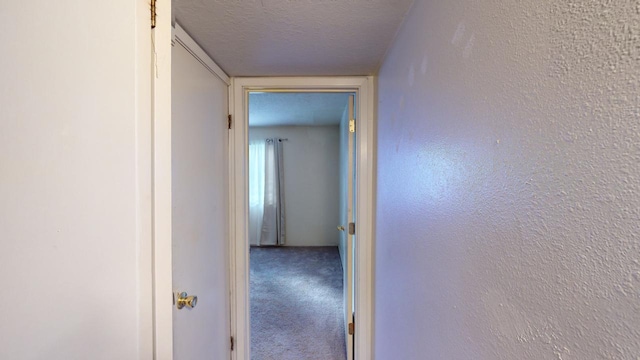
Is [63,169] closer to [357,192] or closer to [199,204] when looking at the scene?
[199,204]

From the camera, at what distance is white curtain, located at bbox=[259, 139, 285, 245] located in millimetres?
4535

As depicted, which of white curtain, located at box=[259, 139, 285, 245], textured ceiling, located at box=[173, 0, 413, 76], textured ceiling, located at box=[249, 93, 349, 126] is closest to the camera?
textured ceiling, located at box=[173, 0, 413, 76]

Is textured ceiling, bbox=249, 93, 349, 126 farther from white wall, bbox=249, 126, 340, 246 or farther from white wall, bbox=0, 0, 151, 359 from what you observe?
white wall, bbox=0, 0, 151, 359

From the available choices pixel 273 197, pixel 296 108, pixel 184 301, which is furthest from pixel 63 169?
pixel 273 197

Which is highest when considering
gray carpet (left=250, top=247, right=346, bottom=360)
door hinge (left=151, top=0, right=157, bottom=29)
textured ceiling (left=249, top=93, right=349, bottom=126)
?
textured ceiling (left=249, top=93, right=349, bottom=126)

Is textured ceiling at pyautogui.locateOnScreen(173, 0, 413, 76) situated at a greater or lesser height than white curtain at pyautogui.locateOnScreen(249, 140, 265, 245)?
greater

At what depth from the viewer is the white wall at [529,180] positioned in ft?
0.90

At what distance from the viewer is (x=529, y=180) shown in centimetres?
39

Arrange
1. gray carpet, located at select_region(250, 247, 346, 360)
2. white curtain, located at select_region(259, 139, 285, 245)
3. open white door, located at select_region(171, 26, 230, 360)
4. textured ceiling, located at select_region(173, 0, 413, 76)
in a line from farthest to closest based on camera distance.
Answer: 1. white curtain, located at select_region(259, 139, 285, 245)
2. gray carpet, located at select_region(250, 247, 346, 360)
3. open white door, located at select_region(171, 26, 230, 360)
4. textured ceiling, located at select_region(173, 0, 413, 76)

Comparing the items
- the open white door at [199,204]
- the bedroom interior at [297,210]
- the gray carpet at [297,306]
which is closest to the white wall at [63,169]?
the open white door at [199,204]

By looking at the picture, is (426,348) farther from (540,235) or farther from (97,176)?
(97,176)

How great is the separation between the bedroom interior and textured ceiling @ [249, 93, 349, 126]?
0.4 inches

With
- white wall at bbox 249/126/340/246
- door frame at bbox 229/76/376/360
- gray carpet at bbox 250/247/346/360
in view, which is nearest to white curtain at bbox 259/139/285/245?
white wall at bbox 249/126/340/246

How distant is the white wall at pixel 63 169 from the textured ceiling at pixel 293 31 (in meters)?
0.53
